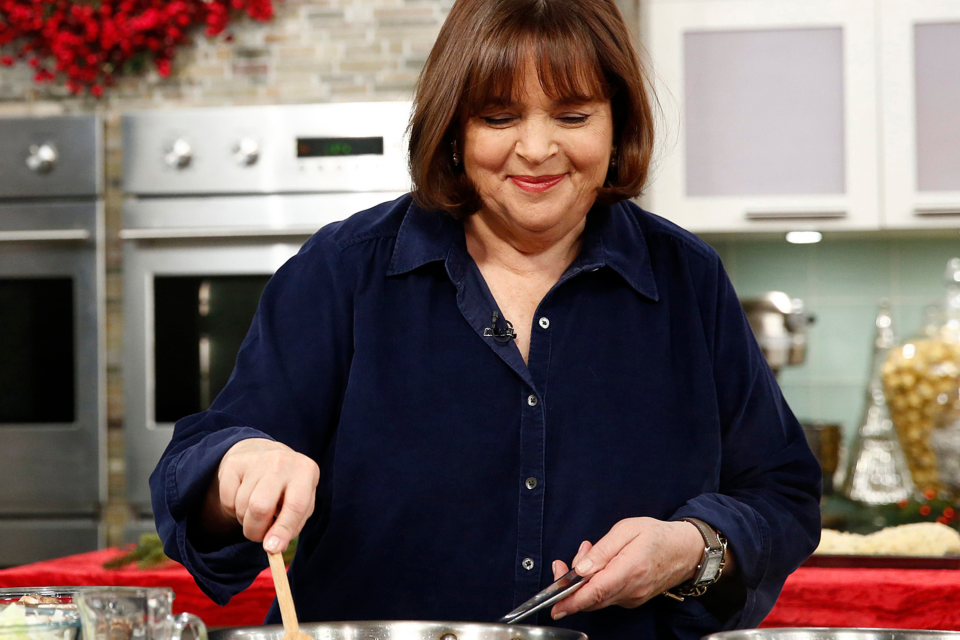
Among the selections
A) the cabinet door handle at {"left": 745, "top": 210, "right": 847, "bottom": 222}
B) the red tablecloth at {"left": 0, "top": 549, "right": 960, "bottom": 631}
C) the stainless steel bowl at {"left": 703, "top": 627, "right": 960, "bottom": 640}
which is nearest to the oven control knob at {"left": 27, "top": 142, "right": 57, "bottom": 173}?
the red tablecloth at {"left": 0, "top": 549, "right": 960, "bottom": 631}

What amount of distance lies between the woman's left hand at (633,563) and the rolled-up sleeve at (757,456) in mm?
92

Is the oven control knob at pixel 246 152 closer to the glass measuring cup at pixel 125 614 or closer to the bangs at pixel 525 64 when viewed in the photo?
the bangs at pixel 525 64

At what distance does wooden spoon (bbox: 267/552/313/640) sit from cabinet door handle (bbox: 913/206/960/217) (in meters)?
2.25

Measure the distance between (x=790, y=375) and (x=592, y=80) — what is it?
2.15 meters

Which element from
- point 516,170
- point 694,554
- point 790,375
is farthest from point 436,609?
point 790,375

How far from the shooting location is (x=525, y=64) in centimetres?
104

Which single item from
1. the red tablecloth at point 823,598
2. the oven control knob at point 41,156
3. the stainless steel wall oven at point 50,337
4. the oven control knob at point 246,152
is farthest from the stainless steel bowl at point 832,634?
the oven control knob at point 41,156

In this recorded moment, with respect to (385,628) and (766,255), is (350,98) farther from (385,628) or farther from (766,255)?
(385,628)

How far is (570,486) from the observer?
1079mm

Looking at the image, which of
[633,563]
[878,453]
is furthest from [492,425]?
[878,453]

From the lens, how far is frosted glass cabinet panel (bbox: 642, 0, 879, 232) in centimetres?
258

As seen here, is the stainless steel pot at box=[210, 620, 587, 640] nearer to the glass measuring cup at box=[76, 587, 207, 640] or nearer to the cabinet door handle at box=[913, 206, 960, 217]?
the glass measuring cup at box=[76, 587, 207, 640]

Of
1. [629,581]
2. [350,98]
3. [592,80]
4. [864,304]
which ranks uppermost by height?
[350,98]

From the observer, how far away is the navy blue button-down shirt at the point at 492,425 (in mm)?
1054
